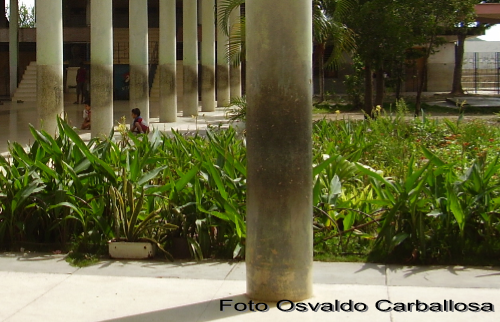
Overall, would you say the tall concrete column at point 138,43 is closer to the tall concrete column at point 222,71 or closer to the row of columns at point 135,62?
the row of columns at point 135,62

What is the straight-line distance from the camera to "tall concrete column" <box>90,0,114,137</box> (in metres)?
17.7

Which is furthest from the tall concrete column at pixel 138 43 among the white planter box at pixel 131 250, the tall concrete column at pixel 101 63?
the white planter box at pixel 131 250

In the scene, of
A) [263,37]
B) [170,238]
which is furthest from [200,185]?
[263,37]

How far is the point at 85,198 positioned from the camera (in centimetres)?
714

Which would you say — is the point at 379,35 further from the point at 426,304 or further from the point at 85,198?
the point at 426,304

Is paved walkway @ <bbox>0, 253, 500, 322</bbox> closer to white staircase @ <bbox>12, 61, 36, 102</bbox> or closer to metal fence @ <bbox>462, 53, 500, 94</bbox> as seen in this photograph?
white staircase @ <bbox>12, 61, 36, 102</bbox>

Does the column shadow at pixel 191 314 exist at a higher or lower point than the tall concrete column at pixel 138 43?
lower

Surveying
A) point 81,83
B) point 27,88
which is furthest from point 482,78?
point 27,88

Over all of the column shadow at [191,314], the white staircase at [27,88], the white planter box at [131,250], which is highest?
the white staircase at [27,88]

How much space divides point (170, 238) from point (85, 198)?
0.95 metres

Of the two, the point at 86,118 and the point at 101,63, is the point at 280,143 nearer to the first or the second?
the point at 101,63

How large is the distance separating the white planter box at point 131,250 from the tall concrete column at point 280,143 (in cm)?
166

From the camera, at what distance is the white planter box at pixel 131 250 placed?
21.7 feet

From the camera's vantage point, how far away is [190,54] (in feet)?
86.9
